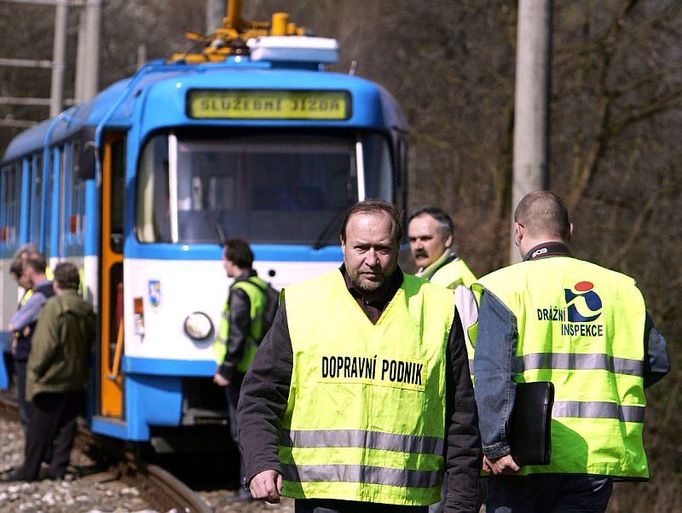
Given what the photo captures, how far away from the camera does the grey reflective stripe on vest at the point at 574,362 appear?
5.43 m

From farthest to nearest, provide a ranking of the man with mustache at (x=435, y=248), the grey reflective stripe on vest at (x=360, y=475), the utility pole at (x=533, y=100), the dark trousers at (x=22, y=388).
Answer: the dark trousers at (x=22, y=388)
the utility pole at (x=533, y=100)
the man with mustache at (x=435, y=248)
the grey reflective stripe on vest at (x=360, y=475)

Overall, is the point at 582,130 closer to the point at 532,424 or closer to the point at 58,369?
the point at 58,369

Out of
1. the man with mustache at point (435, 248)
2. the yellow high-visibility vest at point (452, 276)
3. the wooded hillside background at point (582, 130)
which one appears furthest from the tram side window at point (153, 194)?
the wooded hillside background at point (582, 130)

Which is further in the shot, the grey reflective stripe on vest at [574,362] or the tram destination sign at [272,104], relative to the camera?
the tram destination sign at [272,104]

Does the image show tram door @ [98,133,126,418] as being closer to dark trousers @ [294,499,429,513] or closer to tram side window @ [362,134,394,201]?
tram side window @ [362,134,394,201]

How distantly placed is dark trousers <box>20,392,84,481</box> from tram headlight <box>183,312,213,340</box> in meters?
1.63

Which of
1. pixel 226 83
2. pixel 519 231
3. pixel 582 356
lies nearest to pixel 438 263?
pixel 519 231

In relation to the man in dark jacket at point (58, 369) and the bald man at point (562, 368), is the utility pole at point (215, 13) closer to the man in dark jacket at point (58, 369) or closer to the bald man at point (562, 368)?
the man in dark jacket at point (58, 369)

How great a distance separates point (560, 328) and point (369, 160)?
21.5 feet

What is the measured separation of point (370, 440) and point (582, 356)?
1.01 m

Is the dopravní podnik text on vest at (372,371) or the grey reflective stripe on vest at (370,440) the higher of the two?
the dopravní podnik text on vest at (372,371)

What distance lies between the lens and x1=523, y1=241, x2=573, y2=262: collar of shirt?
5.60 meters

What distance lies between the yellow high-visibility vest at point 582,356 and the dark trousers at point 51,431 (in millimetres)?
7415

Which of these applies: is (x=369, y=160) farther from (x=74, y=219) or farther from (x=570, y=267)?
(x=570, y=267)
